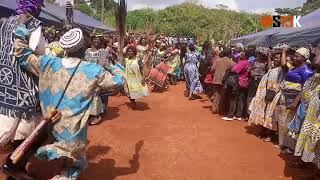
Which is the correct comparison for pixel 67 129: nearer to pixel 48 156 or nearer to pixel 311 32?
pixel 48 156

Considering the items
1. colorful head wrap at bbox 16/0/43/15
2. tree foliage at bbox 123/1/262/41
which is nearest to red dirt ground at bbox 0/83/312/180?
colorful head wrap at bbox 16/0/43/15

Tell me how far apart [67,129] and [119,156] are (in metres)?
2.21

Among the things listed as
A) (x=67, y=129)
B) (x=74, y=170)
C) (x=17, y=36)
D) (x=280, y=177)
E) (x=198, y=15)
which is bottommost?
(x=280, y=177)

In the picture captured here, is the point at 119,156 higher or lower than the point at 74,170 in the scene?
lower

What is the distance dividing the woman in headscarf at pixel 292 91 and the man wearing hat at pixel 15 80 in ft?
11.6

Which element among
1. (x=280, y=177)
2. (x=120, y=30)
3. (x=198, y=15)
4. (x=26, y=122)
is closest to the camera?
(x=26, y=122)

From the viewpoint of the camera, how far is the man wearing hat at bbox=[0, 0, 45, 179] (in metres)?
3.68

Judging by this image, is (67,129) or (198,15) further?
(198,15)

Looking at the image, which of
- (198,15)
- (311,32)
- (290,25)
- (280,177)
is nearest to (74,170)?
(280,177)

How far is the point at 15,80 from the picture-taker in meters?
3.70

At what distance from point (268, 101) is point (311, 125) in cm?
238

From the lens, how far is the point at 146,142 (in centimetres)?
678

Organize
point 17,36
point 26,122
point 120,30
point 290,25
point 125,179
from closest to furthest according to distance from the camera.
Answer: point 17,36 → point 26,122 → point 125,179 → point 120,30 → point 290,25

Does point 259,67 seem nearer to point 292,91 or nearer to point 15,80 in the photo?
point 292,91
